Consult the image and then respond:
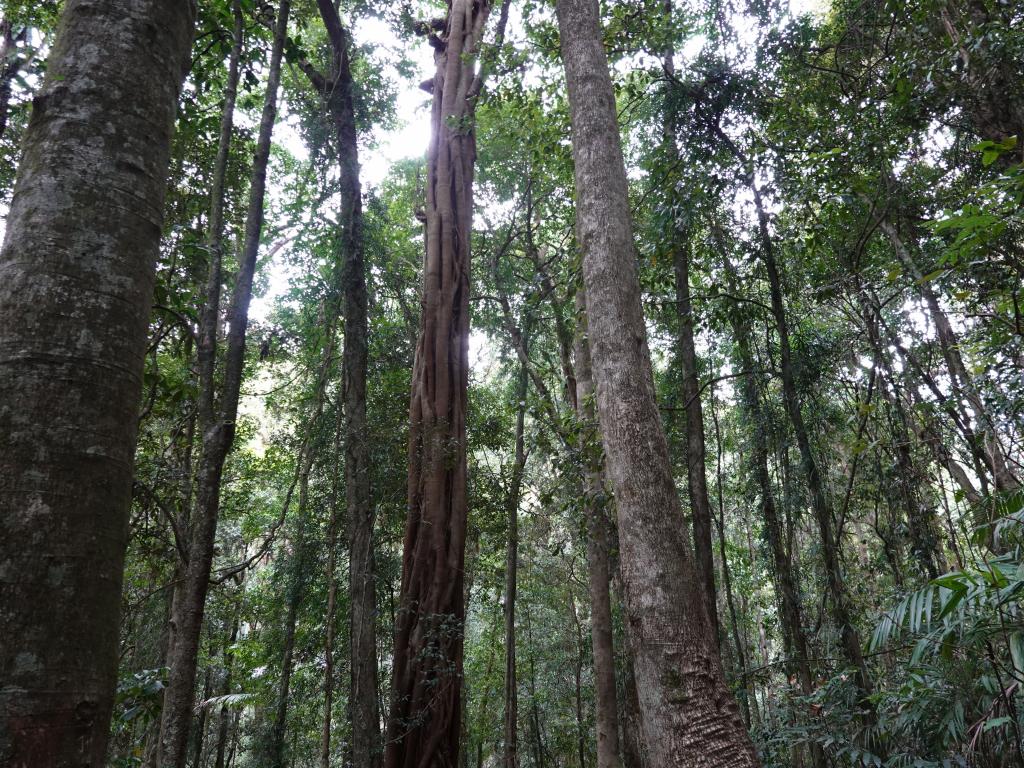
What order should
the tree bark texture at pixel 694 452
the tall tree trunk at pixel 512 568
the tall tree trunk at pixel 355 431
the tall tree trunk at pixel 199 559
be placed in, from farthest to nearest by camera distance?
the tall tree trunk at pixel 512 568 < the tree bark texture at pixel 694 452 < the tall tree trunk at pixel 355 431 < the tall tree trunk at pixel 199 559

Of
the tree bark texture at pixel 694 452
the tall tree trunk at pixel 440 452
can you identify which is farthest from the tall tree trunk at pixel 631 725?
the tall tree trunk at pixel 440 452

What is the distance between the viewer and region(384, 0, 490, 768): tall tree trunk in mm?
4656

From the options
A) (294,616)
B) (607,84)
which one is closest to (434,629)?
(607,84)

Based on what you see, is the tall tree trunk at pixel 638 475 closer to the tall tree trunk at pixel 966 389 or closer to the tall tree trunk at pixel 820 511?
the tall tree trunk at pixel 966 389

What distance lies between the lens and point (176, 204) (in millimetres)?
6957

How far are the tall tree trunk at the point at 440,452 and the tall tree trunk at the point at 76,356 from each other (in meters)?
4.02

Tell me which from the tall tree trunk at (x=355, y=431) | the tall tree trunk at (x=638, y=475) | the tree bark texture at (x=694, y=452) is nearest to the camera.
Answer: the tall tree trunk at (x=638, y=475)

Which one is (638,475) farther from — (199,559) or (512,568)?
(512,568)

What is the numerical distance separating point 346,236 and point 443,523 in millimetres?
2692

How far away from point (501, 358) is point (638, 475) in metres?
9.45

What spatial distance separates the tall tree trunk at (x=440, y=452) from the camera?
466 centimetres

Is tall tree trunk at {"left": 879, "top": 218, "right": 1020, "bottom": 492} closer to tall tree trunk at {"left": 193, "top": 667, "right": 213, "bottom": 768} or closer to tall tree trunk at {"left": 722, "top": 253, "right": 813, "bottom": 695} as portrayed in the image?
tall tree trunk at {"left": 722, "top": 253, "right": 813, "bottom": 695}

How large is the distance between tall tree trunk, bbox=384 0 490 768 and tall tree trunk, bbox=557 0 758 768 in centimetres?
247

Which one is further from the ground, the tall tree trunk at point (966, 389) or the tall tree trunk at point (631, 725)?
the tall tree trunk at point (966, 389)
